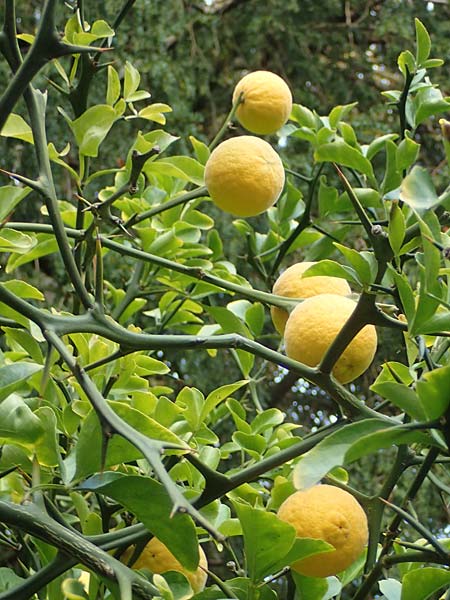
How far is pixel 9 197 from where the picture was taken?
2.21 ft

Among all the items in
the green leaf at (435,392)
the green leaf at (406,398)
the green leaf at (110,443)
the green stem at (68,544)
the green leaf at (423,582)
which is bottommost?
the green leaf at (423,582)

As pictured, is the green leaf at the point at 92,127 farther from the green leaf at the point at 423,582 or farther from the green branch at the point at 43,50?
the green leaf at the point at 423,582

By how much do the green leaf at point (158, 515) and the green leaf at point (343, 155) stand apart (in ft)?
1.14

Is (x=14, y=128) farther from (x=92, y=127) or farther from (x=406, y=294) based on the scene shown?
(x=406, y=294)

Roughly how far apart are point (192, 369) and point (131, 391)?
1.00 m

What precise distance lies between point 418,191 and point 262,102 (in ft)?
1.54

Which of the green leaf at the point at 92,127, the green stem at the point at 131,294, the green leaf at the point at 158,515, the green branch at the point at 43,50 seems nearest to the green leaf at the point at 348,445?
the green leaf at the point at 158,515

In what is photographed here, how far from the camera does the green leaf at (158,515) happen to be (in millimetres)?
521

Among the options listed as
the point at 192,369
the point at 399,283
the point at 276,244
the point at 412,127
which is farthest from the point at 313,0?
the point at 399,283

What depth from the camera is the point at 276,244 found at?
1.10m

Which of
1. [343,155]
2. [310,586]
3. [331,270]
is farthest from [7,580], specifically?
[343,155]

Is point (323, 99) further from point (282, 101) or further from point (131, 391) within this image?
point (131, 391)

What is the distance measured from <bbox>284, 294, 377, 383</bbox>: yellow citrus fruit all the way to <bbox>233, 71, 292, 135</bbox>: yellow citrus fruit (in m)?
0.32

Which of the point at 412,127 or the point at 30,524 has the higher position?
the point at 412,127
